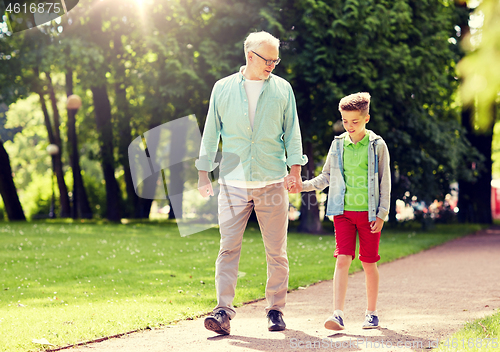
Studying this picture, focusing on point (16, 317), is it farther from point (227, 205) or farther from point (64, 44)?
point (64, 44)

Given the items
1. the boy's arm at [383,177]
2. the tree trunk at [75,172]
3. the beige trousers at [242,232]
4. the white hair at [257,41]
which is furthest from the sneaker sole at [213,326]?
the tree trunk at [75,172]

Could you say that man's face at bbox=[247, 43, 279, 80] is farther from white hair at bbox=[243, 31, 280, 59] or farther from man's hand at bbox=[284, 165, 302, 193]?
man's hand at bbox=[284, 165, 302, 193]

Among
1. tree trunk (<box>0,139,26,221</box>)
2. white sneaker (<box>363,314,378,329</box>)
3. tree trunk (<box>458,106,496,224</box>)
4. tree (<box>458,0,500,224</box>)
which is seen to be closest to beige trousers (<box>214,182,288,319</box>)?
white sneaker (<box>363,314,378,329</box>)

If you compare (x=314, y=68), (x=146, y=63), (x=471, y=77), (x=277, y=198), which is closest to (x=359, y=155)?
(x=277, y=198)

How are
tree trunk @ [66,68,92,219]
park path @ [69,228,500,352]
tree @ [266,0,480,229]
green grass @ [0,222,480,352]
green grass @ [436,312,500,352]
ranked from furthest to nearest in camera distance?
tree trunk @ [66,68,92,219], tree @ [266,0,480,229], green grass @ [0,222,480,352], park path @ [69,228,500,352], green grass @ [436,312,500,352]

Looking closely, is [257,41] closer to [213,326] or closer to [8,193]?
[213,326]

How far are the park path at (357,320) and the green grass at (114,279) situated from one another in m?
0.39

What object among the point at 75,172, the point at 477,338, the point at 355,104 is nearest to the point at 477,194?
the point at 75,172

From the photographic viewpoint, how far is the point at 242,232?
436 cm

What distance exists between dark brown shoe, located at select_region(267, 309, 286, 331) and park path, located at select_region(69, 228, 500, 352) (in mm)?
55

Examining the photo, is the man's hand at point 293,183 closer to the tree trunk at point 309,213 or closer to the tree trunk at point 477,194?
the tree trunk at point 309,213

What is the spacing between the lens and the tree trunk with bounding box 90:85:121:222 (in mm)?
21875

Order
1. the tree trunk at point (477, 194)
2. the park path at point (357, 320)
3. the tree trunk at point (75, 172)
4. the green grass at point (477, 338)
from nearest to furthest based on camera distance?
the green grass at point (477, 338), the park path at point (357, 320), the tree trunk at point (477, 194), the tree trunk at point (75, 172)

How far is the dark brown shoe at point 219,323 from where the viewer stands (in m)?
4.15
